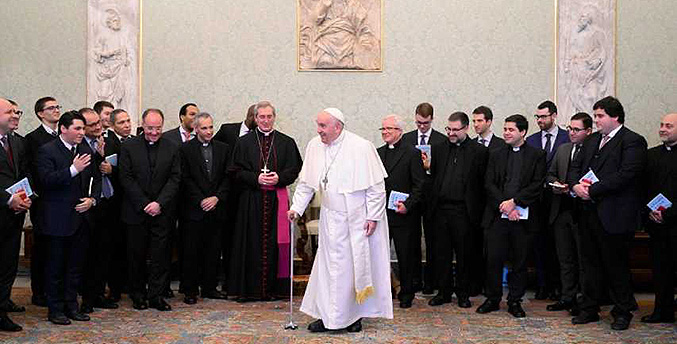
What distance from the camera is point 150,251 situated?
7.41m

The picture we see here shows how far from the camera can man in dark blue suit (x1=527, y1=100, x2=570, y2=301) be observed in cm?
791

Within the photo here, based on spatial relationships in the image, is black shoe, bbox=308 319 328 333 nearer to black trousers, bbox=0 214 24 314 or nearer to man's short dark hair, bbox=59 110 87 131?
black trousers, bbox=0 214 24 314

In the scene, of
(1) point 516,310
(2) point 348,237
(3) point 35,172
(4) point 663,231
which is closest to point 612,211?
(4) point 663,231

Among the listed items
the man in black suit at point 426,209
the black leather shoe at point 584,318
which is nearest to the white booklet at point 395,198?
the man in black suit at point 426,209

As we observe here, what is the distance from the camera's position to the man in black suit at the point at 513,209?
23.1ft

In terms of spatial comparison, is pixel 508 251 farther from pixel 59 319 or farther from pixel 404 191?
pixel 59 319

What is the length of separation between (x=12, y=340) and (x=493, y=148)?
4340 mm

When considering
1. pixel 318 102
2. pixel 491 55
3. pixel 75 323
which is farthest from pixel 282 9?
pixel 75 323

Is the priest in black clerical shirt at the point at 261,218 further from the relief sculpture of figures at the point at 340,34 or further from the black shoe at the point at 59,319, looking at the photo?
the relief sculpture of figures at the point at 340,34

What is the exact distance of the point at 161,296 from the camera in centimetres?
741

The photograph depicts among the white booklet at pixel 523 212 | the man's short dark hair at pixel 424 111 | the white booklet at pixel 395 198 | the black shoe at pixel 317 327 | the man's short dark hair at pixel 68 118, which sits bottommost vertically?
the black shoe at pixel 317 327

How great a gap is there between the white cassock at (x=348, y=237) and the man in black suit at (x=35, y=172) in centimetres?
210

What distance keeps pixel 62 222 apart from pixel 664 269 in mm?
4853

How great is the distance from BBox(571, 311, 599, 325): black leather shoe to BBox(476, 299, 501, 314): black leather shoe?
73 cm
